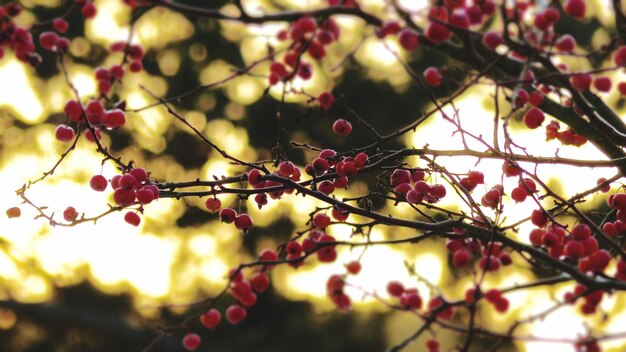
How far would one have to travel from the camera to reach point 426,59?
7629 millimetres

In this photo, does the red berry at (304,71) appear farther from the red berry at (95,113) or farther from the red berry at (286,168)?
the red berry at (95,113)

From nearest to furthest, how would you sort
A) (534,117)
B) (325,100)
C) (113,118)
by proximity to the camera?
1. (113,118)
2. (534,117)
3. (325,100)

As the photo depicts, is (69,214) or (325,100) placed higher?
(325,100)

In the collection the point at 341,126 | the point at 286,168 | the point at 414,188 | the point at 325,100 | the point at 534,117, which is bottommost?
the point at 414,188

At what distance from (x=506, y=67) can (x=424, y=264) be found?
22.8 ft

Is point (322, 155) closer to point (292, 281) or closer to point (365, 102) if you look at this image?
point (365, 102)

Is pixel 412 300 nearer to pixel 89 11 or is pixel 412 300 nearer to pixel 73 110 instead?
pixel 73 110

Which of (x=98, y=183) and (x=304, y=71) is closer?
(x=98, y=183)

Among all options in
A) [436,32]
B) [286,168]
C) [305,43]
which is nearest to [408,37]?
[436,32]

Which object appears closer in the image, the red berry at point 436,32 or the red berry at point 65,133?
the red berry at point 436,32

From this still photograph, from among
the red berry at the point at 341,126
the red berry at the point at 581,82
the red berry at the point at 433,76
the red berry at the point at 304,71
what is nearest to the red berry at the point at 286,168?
the red berry at the point at 341,126

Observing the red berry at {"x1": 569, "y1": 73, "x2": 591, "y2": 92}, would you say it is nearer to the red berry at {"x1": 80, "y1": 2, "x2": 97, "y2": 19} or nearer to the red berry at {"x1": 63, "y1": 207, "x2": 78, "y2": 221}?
the red berry at {"x1": 63, "y1": 207, "x2": 78, "y2": 221}

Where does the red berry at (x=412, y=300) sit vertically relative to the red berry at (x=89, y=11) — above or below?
below

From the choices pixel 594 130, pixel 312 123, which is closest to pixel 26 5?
pixel 312 123
